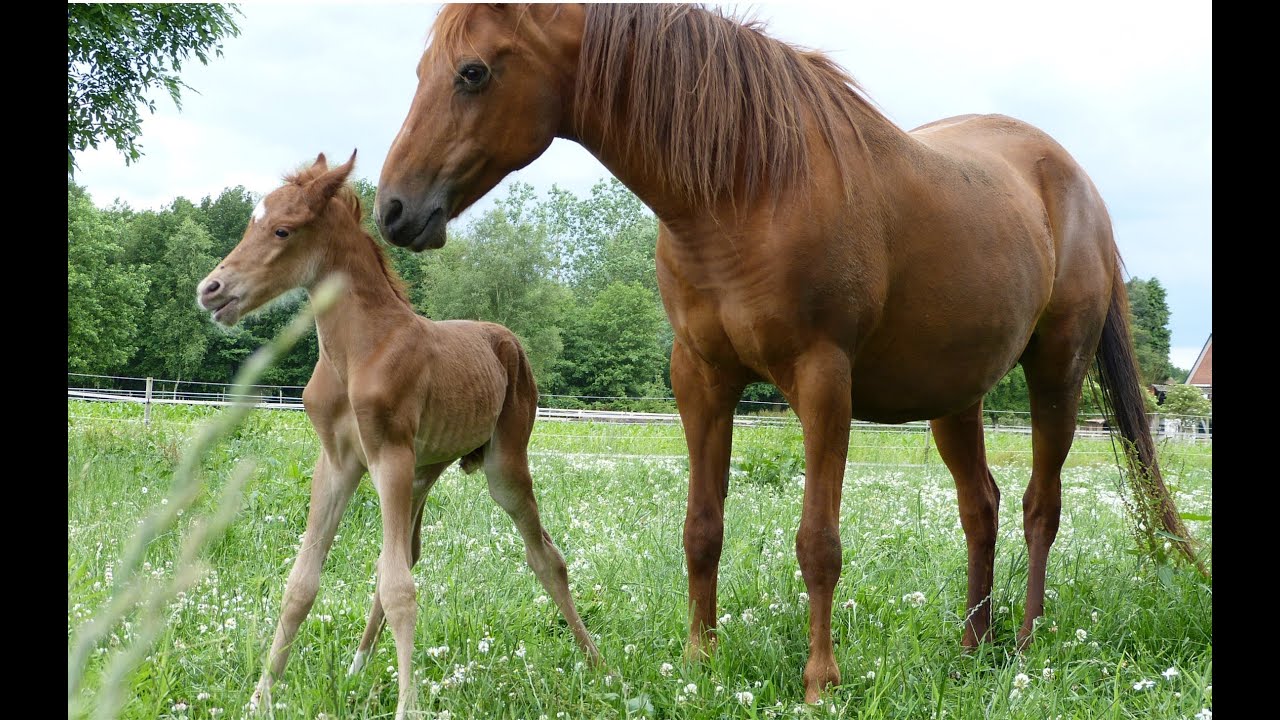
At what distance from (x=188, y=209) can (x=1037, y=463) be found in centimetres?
977

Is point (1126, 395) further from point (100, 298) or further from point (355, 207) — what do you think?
point (100, 298)

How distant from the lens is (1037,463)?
452 centimetres

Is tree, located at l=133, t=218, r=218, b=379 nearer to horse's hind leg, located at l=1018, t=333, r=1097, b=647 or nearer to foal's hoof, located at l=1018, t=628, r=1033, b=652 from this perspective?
horse's hind leg, located at l=1018, t=333, r=1097, b=647

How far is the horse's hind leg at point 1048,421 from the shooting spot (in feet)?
14.2

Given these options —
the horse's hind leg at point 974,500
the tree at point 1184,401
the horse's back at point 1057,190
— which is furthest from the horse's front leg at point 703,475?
the tree at point 1184,401

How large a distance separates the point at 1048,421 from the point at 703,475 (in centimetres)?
210

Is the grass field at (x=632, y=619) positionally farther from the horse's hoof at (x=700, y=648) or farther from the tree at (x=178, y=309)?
the tree at (x=178, y=309)

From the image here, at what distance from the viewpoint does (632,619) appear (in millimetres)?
3928

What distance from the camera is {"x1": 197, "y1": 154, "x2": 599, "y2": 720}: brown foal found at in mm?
2783

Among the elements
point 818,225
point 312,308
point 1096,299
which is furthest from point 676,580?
point 312,308

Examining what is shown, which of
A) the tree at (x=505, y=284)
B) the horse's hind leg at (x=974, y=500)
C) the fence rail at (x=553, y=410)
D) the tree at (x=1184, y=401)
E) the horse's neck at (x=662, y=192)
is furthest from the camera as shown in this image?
the tree at (x=1184, y=401)

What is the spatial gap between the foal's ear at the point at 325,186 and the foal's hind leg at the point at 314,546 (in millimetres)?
881

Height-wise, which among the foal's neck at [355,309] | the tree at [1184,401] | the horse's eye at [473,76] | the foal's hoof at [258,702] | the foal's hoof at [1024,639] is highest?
→ the horse's eye at [473,76]
